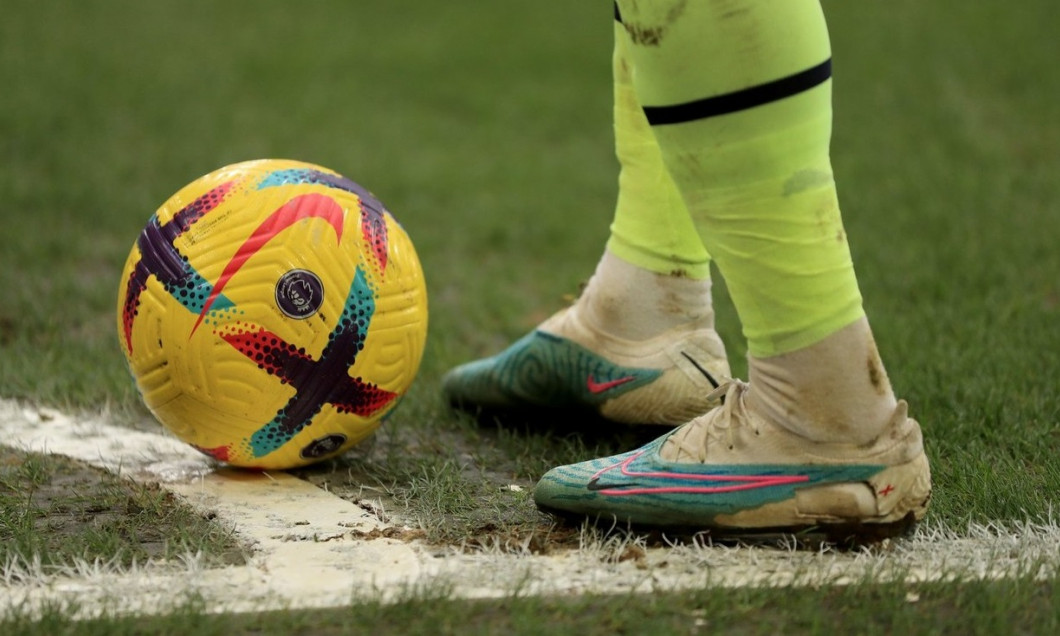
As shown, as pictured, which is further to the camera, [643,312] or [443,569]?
[643,312]

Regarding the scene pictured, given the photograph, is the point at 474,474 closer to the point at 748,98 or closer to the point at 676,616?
the point at 676,616

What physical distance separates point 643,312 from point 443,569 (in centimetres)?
93

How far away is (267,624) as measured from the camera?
1.74 metres

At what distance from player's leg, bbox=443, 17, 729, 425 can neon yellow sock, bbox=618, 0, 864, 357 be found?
2.34 ft

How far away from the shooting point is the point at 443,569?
1.96 metres

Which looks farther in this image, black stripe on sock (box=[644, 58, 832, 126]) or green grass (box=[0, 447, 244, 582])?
green grass (box=[0, 447, 244, 582])

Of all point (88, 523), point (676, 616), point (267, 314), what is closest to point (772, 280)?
point (676, 616)

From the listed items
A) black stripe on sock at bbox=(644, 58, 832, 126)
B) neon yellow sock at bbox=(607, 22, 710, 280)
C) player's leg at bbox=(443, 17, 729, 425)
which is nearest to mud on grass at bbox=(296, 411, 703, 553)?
player's leg at bbox=(443, 17, 729, 425)

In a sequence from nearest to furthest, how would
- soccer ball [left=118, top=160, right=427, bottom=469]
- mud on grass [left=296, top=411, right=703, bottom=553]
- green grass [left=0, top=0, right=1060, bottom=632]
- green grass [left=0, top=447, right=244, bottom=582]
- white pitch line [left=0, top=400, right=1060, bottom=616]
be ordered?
white pitch line [left=0, top=400, right=1060, bottom=616] < green grass [left=0, top=447, right=244, bottom=582] < mud on grass [left=296, top=411, right=703, bottom=553] < soccer ball [left=118, top=160, right=427, bottom=469] < green grass [left=0, top=0, right=1060, bottom=632]

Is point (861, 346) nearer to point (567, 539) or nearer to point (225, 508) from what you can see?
point (567, 539)

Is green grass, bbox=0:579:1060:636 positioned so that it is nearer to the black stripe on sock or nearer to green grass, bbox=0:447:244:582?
green grass, bbox=0:447:244:582

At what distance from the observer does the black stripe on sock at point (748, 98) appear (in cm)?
181

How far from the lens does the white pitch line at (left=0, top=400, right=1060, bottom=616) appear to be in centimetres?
186

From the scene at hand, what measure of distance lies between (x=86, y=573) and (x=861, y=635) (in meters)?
1.23
